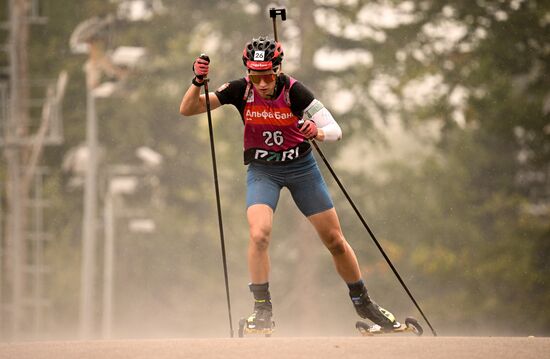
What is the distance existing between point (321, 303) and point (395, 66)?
27.0 feet

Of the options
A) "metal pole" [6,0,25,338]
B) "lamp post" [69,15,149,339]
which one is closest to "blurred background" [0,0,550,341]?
"metal pole" [6,0,25,338]

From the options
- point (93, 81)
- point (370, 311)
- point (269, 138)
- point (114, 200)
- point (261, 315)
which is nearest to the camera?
point (269, 138)

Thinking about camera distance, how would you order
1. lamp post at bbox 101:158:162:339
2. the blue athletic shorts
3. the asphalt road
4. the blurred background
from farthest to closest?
1. the blurred background
2. lamp post at bbox 101:158:162:339
3. the blue athletic shorts
4. the asphalt road

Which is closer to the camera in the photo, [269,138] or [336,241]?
[269,138]

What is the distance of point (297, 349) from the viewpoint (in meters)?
9.04

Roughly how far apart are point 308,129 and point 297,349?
1.78 meters

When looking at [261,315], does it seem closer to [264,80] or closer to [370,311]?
[370,311]

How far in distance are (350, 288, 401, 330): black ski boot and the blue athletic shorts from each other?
1106mm

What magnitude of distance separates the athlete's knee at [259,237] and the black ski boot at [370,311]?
1282mm

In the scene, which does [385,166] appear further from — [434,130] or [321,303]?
[321,303]

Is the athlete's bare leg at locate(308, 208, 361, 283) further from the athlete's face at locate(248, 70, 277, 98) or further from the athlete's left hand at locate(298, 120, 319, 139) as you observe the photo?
the athlete's face at locate(248, 70, 277, 98)

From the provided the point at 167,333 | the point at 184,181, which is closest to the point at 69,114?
the point at 184,181

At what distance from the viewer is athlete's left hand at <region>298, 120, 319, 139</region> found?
9828mm

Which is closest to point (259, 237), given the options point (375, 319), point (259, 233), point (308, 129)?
point (259, 233)
